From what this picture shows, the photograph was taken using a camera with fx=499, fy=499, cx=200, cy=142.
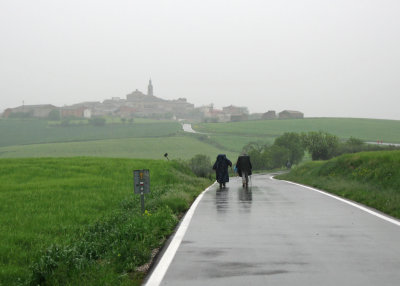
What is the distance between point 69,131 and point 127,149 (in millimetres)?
39305

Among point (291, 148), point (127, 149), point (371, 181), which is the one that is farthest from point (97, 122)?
point (371, 181)

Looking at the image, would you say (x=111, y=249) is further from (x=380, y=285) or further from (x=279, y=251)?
(x=380, y=285)

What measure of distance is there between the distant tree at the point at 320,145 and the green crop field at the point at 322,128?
93.8ft

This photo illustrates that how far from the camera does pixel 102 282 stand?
571 cm

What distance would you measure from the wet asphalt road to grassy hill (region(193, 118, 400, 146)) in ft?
348

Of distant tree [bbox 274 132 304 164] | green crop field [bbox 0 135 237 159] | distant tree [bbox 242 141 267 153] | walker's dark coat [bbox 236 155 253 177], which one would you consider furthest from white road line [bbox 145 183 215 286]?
distant tree [bbox 242 141 267 153]

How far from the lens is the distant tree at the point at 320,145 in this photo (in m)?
78.4

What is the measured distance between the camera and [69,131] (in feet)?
456

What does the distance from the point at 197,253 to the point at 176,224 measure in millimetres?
3179

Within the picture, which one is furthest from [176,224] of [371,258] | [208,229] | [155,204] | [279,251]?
[371,258]

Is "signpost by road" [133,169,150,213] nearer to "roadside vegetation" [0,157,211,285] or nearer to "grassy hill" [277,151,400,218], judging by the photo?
"roadside vegetation" [0,157,211,285]

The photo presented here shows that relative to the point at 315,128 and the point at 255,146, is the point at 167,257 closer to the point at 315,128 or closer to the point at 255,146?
the point at 255,146

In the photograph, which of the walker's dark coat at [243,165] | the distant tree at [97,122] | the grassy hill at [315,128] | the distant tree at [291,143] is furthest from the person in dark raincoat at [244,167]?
the distant tree at [97,122]

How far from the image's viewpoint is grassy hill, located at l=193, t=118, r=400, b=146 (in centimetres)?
12056
